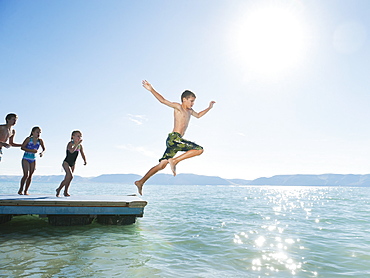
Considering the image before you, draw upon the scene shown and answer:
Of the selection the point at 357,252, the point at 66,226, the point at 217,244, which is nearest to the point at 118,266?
the point at 217,244

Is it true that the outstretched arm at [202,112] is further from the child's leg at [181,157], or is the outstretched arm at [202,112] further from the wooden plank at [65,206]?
the wooden plank at [65,206]

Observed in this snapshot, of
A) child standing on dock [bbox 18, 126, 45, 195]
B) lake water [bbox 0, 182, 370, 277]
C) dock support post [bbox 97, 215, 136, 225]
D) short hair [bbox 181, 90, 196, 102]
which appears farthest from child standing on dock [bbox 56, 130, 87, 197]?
short hair [bbox 181, 90, 196, 102]

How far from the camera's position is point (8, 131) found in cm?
890

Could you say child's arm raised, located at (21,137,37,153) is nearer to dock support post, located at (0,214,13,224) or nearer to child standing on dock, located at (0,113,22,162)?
child standing on dock, located at (0,113,22,162)

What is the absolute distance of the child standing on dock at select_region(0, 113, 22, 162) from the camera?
344 inches

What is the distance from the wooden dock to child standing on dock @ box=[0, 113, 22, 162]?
1.65m

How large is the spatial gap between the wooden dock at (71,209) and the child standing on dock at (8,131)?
64.8 inches

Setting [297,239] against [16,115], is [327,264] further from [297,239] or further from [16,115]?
Result: [16,115]

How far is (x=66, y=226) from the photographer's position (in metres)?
9.88

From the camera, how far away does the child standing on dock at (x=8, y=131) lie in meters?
8.73

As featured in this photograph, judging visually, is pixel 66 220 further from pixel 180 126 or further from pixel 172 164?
pixel 180 126

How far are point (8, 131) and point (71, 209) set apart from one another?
3.06 meters

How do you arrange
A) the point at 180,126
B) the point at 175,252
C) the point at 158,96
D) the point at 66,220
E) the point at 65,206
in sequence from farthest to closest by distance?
the point at 66,220 → the point at 65,206 → the point at 175,252 → the point at 180,126 → the point at 158,96

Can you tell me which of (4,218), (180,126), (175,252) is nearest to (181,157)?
(180,126)
